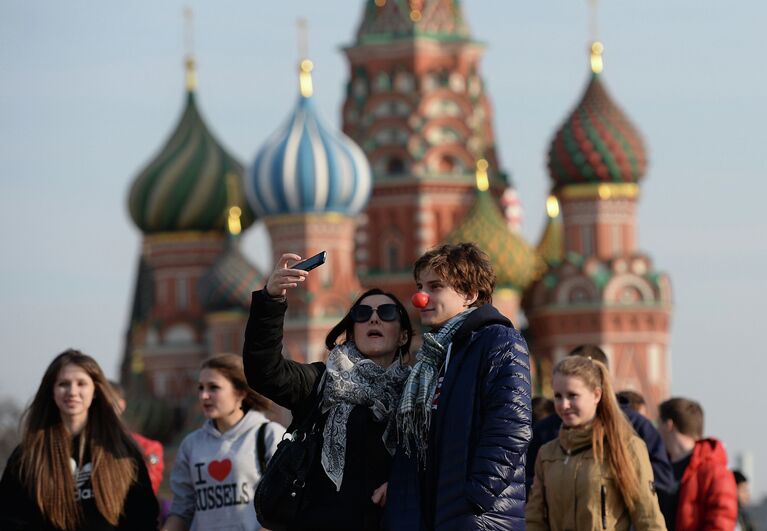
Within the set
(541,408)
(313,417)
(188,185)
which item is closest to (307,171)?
(188,185)

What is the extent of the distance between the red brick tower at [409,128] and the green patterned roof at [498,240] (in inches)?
87.7

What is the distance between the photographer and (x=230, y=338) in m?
40.0

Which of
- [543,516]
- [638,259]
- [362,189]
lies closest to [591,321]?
[638,259]

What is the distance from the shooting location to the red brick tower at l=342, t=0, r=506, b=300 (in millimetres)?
39156

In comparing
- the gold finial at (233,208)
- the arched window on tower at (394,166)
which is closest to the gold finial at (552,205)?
the arched window on tower at (394,166)

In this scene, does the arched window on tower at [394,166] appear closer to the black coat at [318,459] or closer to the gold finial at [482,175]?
the gold finial at [482,175]

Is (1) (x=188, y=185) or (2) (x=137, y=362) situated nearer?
(1) (x=188, y=185)

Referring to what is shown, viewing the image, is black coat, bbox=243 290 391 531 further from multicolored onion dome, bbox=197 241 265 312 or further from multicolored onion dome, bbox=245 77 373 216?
multicolored onion dome, bbox=197 241 265 312

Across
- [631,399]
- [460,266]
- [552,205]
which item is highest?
[552,205]

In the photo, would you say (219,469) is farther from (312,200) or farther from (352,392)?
(312,200)

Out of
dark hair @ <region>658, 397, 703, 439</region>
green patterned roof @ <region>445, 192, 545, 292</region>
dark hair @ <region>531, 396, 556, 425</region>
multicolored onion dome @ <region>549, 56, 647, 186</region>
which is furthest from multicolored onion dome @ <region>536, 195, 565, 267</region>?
dark hair @ <region>658, 397, 703, 439</region>

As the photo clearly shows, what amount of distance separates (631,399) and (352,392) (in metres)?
2.55

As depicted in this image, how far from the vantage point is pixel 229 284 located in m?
39.6

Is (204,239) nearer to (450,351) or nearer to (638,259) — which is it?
(638,259)
